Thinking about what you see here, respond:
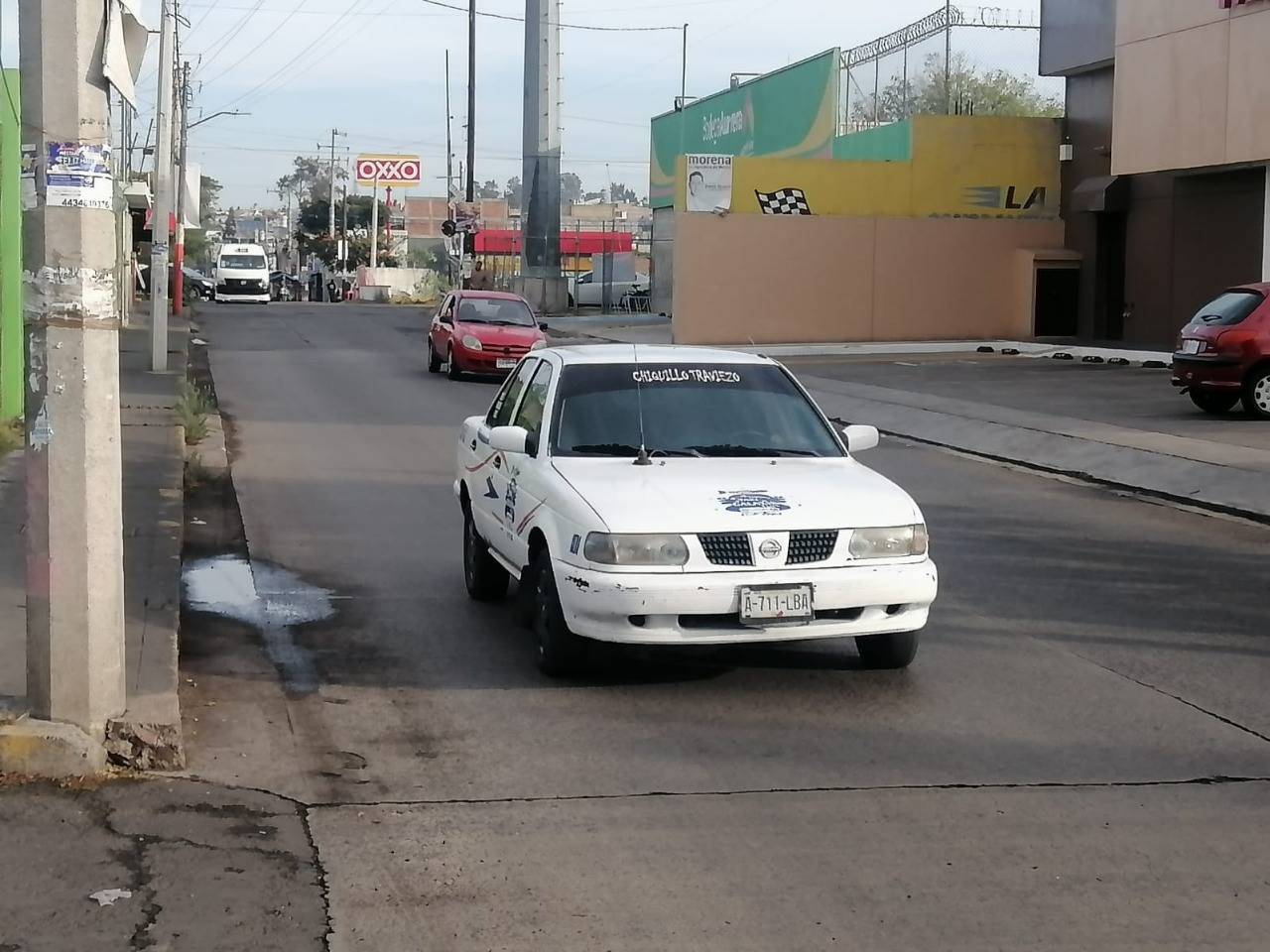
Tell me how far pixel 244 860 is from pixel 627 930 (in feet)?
4.50

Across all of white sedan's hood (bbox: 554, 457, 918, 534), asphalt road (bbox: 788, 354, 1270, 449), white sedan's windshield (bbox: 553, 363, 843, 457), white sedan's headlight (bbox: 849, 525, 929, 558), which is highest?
white sedan's windshield (bbox: 553, 363, 843, 457)

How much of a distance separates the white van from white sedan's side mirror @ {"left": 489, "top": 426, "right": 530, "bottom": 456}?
5563cm

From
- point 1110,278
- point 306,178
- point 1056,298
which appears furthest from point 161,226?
point 306,178

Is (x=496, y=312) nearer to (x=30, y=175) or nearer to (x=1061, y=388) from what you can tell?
(x=1061, y=388)

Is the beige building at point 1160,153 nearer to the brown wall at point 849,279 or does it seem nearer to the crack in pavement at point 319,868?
the brown wall at point 849,279

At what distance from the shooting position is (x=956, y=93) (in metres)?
40.5

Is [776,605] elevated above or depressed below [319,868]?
above

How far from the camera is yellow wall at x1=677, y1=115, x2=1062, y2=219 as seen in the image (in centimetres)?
3906

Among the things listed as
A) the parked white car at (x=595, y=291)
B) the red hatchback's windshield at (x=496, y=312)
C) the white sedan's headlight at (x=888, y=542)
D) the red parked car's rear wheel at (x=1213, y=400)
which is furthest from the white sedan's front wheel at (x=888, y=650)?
the parked white car at (x=595, y=291)

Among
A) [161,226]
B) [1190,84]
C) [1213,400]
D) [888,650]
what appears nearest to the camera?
[888,650]

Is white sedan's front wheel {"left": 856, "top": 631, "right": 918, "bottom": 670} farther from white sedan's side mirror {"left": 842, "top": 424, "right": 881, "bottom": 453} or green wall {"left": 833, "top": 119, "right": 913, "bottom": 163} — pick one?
green wall {"left": 833, "top": 119, "right": 913, "bottom": 163}

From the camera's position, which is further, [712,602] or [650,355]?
[650,355]

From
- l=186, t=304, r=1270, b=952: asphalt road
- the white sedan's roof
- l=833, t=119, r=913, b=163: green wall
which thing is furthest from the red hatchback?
the white sedan's roof

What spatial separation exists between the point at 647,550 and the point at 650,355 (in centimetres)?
192
